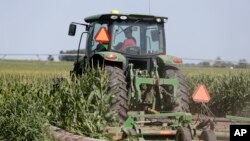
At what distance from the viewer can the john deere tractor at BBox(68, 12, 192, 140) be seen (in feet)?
33.6

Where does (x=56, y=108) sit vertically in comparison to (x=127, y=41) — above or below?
below

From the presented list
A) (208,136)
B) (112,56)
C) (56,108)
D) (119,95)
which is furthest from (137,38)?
(208,136)

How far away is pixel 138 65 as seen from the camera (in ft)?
37.5

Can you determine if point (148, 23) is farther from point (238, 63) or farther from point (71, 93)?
point (238, 63)

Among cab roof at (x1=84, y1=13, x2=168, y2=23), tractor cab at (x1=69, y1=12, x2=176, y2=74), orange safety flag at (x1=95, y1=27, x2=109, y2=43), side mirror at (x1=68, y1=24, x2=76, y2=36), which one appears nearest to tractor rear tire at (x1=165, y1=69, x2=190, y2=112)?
tractor cab at (x1=69, y1=12, x2=176, y2=74)

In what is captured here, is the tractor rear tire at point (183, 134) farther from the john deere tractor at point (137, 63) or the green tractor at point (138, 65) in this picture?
the john deere tractor at point (137, 63)

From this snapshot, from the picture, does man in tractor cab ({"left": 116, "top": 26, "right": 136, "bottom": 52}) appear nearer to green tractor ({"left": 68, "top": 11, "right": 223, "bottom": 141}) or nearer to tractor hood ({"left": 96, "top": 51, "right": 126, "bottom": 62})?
green tractor ({"left": 68, "top": 11, "right": 223, "bottom": 141})

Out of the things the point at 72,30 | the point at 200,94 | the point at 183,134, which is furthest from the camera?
the point at 72,30

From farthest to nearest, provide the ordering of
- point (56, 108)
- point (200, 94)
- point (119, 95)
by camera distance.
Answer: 1. point (56, 108)
2. point (119, 95)
3. point (200, 94)

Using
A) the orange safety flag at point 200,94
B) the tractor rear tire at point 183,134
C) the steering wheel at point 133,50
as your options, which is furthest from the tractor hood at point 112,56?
the tractor rear tire at point 183,134

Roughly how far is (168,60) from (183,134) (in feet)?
11.3

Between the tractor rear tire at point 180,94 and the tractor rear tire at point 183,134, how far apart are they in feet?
7.92

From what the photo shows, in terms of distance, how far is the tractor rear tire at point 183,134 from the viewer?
7656 millimetres

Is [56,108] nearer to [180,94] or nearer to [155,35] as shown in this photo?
[180,94]
